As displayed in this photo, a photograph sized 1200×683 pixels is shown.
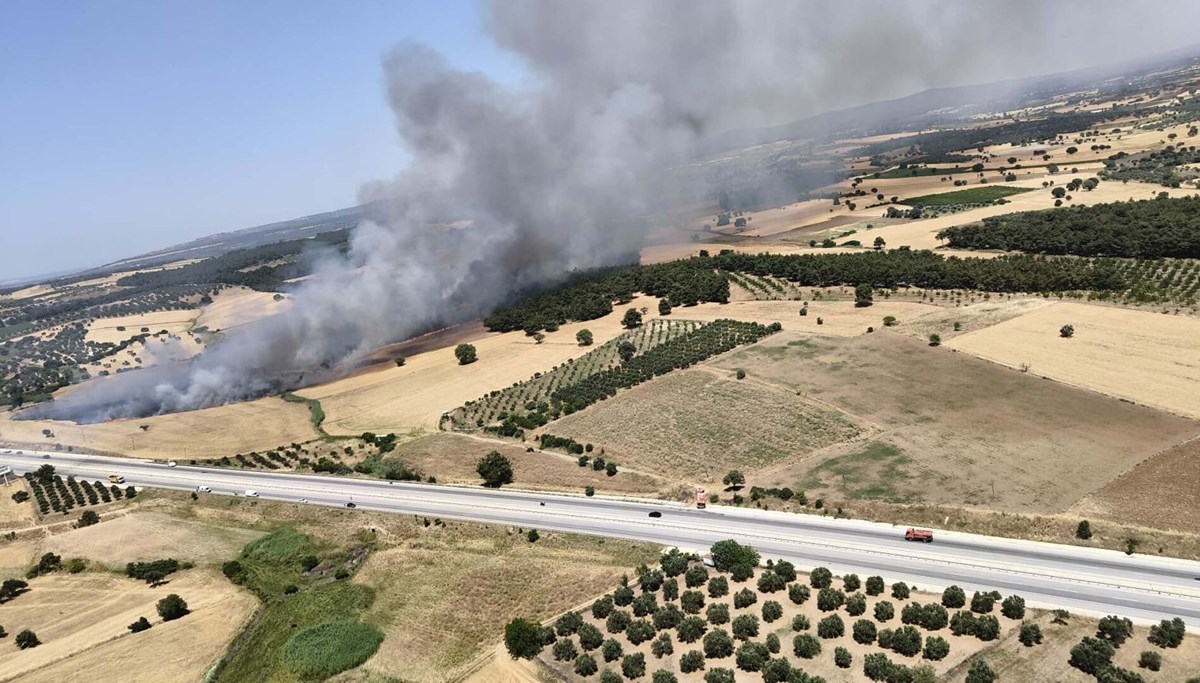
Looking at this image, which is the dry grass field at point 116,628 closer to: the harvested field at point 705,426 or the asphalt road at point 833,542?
the asphalt road at point 833,542

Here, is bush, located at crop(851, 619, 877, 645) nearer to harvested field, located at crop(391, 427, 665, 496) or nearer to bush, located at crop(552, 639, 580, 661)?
bush, located at crop(552, 639, 580, 661)

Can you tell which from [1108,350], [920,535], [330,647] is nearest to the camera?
[330,647]

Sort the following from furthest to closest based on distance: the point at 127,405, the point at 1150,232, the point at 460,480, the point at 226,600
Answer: the point at 127,405 < the point at 1150,232 < the point at 460,480 < the point at 226,600

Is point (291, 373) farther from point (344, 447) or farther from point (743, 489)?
point (743, 489)

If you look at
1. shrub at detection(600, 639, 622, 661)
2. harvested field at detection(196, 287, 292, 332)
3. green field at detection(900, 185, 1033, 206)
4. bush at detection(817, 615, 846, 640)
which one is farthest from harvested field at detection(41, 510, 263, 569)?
green field at detection(900, 185, 1033, 206)

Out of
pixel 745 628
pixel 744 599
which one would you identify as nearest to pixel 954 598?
pixel 744 599

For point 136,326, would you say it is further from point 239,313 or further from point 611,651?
point 611,651

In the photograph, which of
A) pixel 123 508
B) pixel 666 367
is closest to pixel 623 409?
pixel 666 367
